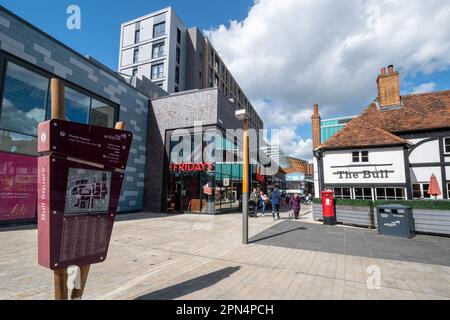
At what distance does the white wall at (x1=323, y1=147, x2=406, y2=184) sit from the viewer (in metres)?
14.0

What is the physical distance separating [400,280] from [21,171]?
537 inches

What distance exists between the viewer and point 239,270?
4.87m

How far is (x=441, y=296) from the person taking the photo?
12.4ft

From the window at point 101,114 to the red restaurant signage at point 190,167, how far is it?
4905 mm

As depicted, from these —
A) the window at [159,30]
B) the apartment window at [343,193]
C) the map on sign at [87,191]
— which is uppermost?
the window at [159,30]

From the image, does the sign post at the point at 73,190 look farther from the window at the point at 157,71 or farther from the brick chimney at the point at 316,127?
the window at the point at 157,71

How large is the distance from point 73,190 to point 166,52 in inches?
1372

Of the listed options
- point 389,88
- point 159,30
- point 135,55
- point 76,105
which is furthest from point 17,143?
point 159,30

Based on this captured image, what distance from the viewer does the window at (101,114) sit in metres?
13.7

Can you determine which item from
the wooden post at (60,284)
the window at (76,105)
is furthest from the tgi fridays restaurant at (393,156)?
the wooden post at (60,284)

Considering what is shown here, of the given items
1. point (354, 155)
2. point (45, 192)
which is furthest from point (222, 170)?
point (45, 192)

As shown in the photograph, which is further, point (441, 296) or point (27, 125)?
point (27, 125)

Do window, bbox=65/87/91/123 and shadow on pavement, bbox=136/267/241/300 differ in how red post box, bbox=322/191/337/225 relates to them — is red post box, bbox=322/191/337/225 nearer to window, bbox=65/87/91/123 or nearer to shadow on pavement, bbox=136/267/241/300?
shadow on pavement, bbox=136/267/241/300
